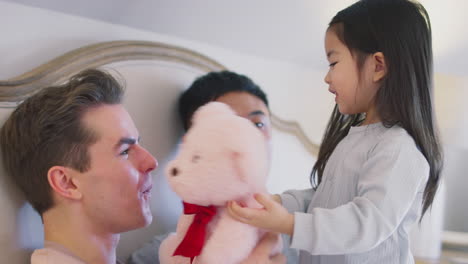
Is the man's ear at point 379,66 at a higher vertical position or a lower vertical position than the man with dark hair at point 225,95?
higher

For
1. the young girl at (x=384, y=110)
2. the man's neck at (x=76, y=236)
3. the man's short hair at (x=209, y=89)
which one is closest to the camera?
the young girl at (x=384, y=110)

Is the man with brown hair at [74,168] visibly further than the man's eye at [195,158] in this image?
Yes

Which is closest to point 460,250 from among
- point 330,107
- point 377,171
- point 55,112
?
point 330,107

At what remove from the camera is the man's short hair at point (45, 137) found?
3.06ft

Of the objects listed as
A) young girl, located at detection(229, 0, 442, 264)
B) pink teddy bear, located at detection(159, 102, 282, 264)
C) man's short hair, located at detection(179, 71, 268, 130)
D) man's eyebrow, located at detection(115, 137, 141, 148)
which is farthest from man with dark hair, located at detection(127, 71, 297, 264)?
pink teddy bear, located at detection(159, 102, 282, 264)

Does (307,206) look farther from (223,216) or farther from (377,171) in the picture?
(223,216)

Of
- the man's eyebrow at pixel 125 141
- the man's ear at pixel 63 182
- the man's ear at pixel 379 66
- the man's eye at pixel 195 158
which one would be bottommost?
the man's ear at pixel 63 182

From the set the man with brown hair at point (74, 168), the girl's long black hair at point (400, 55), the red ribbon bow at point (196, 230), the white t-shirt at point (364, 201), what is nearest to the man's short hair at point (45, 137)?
the man with brown hair at point (74, 168)

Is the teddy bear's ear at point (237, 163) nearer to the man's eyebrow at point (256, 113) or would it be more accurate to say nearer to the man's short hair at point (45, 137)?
the man's short hair at point (45, 137)

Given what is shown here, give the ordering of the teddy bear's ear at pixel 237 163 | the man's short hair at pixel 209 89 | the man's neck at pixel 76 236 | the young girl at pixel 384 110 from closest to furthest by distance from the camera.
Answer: the teddy bear's ear at pixel 237 163
the young girl at pixel 384 110
the man's neck at pixel 76 236
the man's short hair at pixel 209 89

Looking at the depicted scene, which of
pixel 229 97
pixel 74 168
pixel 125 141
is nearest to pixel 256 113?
pixel 229 97

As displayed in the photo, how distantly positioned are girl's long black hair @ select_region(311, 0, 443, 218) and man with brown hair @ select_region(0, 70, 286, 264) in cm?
58

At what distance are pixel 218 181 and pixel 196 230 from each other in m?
0.11

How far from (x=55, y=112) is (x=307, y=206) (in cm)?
64
